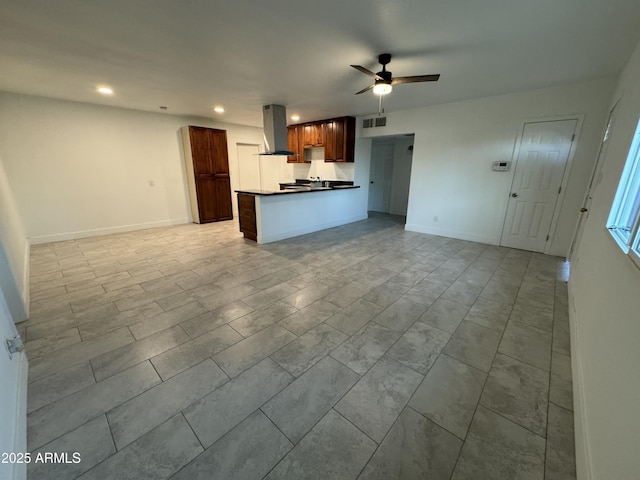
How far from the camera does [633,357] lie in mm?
922

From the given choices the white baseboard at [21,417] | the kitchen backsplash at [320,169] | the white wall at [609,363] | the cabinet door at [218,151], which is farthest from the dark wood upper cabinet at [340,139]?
the white baseboard at [21,417]

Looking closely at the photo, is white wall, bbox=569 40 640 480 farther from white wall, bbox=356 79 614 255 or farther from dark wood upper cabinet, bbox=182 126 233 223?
dark wood upper cabinet, bbox=182 126 233 223

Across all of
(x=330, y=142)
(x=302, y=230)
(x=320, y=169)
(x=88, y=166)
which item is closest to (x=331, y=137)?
(x=330, y=142)

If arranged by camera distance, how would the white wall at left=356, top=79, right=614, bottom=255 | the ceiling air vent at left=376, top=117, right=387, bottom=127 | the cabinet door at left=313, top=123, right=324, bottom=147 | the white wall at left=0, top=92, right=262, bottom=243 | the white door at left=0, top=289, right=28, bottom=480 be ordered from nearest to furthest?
the white door at left=0, top=289, right=28, bottom=480 → the white wall at left=356, top=79, right=614, bottom=255 → the white wall at left=0, top=92, right=262, bottom=243 → the ceiling air vent at left=376, top=117, right=387, bottom=127 → the cabinet door at left=313, top=123, right=324, bottom=147

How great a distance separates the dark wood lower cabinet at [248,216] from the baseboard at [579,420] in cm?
430

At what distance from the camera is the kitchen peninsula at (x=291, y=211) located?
455 centimetres

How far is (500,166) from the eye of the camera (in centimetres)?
429

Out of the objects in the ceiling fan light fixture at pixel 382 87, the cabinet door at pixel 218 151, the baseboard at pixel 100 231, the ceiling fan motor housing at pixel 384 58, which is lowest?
the baseboard at pixel 100 231

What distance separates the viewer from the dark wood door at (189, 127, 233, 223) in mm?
5648

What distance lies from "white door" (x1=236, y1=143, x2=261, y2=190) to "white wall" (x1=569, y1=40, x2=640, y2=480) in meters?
6.98

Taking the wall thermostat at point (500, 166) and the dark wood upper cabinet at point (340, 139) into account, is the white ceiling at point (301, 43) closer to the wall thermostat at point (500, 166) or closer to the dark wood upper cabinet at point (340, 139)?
the wall thermostat at point (500, 166)

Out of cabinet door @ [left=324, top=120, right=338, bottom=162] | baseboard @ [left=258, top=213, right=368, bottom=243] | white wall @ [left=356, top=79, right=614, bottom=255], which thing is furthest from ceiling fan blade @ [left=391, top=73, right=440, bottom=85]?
cabinet door @ [left=324, top=120, right=338, bottom=162]

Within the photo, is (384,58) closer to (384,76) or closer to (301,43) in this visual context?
(384,76)

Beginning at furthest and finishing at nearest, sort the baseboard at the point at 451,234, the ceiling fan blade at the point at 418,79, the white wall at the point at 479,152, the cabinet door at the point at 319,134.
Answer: the cabinet door at the point at 319,134
the baseboard at the point at 451,234
the white wall at the point at 479,152
the ceiling fan blade at the point at 418,79
